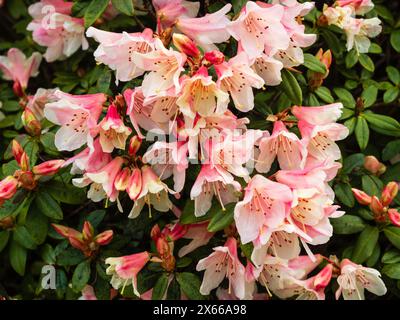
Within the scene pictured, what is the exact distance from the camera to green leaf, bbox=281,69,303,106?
1821 millimetres

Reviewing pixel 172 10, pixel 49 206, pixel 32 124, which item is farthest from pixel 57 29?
pixel 49 206

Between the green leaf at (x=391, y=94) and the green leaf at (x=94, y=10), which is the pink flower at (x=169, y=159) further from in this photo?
the green leaf at (x=391, y=94)

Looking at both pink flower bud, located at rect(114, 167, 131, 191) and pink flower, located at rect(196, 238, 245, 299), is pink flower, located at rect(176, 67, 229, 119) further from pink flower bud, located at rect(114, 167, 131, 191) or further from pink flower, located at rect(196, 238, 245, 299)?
pink flower, located at rect(196, 238, 245, 299)

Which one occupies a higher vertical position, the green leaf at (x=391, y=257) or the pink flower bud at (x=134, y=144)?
the pink flower bud at (x=134, y=144)

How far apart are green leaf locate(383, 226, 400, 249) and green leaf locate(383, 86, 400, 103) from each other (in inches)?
18.8

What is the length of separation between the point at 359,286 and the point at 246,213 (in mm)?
495

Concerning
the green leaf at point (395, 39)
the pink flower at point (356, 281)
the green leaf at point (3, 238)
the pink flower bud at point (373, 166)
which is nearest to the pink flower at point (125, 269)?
the green leaf at point (3, 238)

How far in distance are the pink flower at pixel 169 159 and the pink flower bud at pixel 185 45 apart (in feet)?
0.77

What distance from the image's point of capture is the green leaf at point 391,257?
6.09ft

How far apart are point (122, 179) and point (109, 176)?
1.4 inches

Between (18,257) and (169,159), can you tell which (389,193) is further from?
(18,257)

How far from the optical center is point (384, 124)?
2031mm
